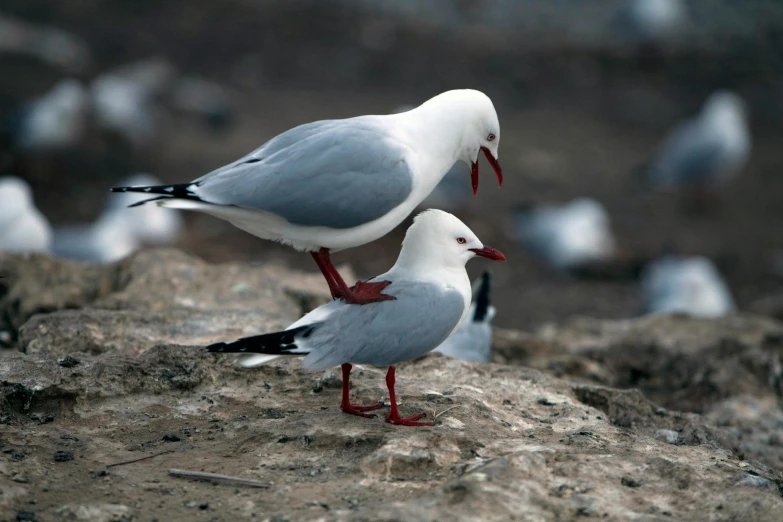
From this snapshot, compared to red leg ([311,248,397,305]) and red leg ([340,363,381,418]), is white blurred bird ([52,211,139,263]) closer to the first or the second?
red leg ([311,248,397,305])

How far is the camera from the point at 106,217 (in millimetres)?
10094

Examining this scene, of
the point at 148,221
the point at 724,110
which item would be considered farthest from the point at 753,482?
the point at 724,110

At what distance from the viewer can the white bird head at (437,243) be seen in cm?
400

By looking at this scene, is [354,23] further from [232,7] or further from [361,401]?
[361,401]

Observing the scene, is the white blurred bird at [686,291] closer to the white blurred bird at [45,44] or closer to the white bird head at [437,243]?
the white bird head at [437,243]

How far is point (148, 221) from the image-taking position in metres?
10.7

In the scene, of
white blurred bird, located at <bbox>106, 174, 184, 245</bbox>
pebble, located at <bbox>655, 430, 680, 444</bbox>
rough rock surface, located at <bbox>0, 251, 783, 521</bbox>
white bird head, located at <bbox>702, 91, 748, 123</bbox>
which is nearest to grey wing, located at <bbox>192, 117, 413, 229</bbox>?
rough rock surface, located at <bbox>0, 251, 783, 521</bbox>

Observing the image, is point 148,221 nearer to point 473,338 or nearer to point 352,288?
point 473,338

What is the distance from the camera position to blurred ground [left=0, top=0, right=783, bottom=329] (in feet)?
34.0

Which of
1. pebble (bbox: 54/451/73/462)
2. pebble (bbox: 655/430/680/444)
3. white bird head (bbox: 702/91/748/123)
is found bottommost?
pebble (bbox: 655/430/680/444)

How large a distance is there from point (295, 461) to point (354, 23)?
1256cm

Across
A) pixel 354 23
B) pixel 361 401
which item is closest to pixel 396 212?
pixel 361 401

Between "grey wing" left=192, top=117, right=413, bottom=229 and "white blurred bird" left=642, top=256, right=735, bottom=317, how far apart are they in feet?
17.5

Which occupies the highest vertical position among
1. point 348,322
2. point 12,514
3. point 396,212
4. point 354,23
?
point 354,23
